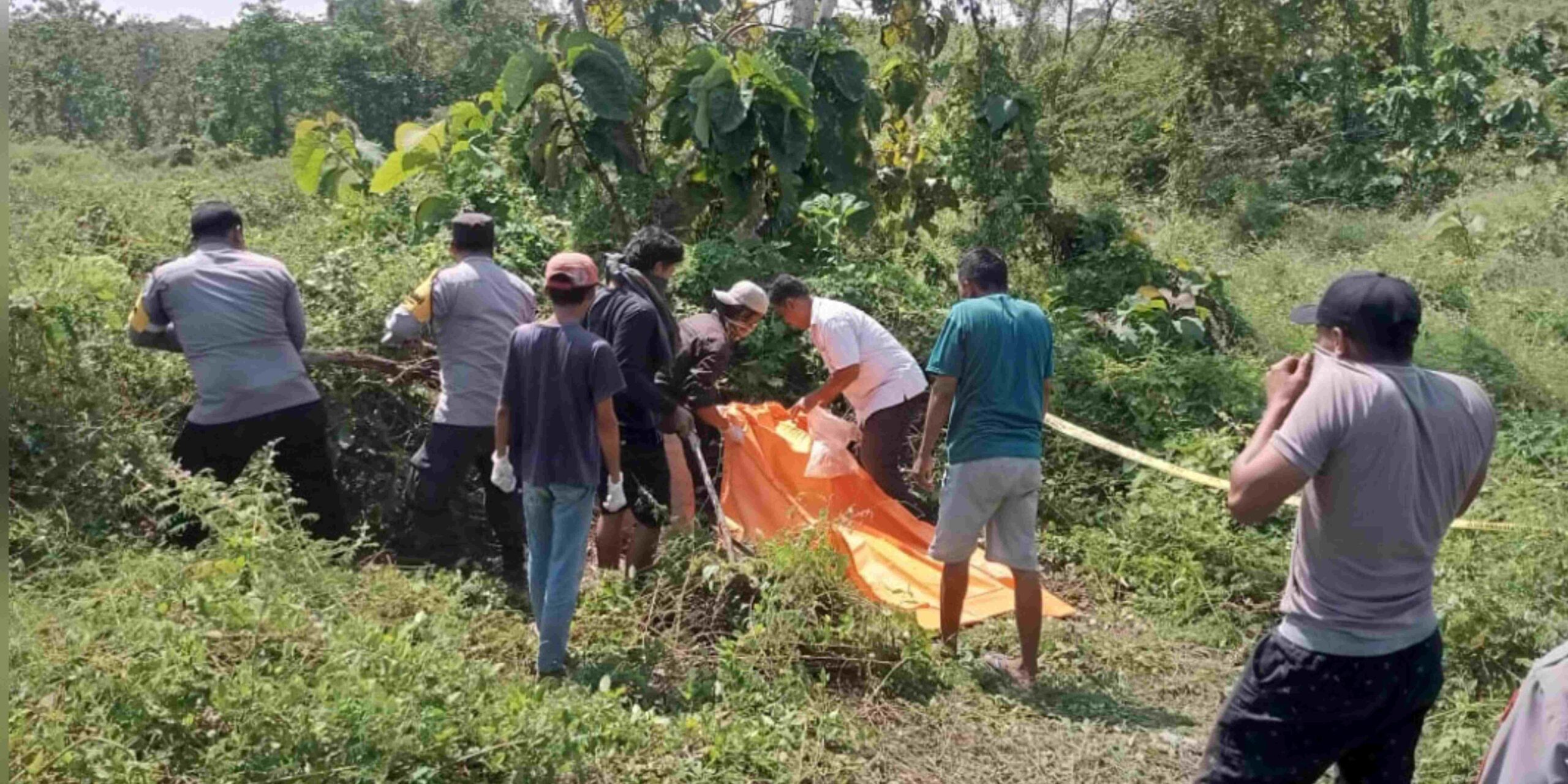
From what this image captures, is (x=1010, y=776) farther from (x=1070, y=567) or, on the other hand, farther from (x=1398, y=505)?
(x=1070, y=567)

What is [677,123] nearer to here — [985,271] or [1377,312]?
[985,271]

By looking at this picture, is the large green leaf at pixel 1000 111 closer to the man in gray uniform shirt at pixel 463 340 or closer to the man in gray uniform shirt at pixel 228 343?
the man in gray uniform shirt at pixel 463 340

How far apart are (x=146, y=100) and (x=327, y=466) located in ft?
Answer: 112

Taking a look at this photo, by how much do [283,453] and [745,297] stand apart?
2.01 meters

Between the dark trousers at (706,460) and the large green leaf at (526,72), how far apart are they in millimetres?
3064

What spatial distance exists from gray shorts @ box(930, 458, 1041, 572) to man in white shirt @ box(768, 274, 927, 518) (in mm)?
1370

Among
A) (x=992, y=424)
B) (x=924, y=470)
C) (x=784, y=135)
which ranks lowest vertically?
(x=924, y=470)

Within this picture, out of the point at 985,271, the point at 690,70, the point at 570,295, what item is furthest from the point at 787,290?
the point at 690,70

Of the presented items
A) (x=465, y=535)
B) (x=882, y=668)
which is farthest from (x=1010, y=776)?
(x=465, y=535)

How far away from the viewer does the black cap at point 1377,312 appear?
9.69 ft

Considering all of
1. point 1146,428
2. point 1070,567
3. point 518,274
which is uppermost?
point 518,274

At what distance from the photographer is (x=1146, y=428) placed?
7.43 meters

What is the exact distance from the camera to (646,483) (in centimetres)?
534

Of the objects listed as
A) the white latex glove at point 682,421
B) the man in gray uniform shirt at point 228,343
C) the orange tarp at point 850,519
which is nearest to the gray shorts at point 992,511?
the orange tarp at point 850,519
